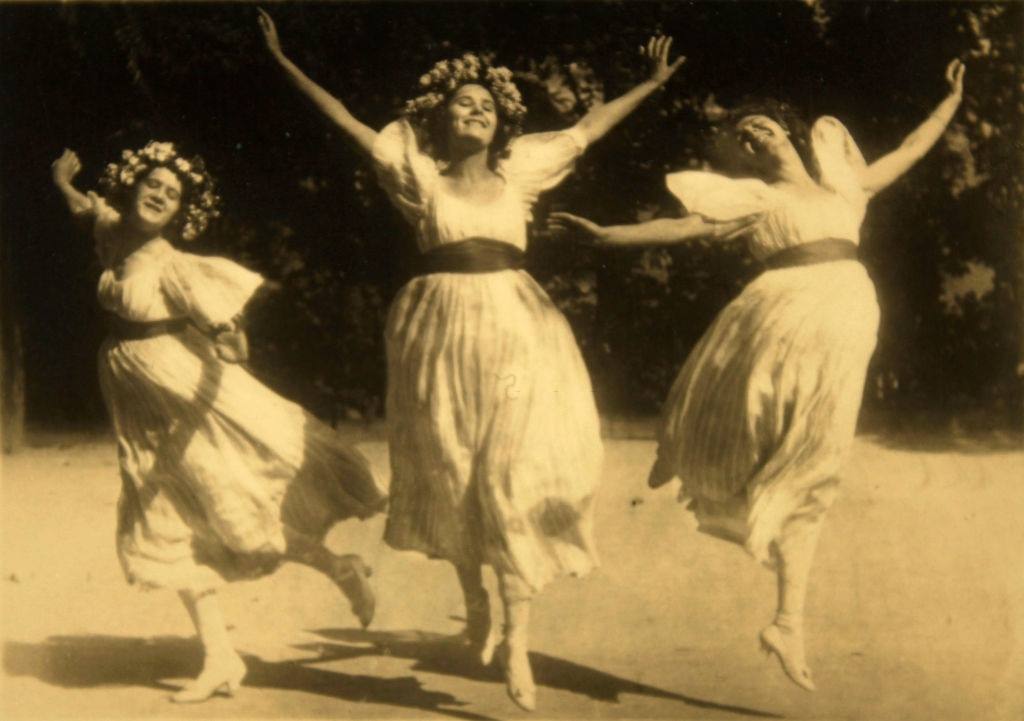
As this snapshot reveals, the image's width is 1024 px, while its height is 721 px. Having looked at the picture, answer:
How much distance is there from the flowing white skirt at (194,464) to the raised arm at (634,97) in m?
1.53

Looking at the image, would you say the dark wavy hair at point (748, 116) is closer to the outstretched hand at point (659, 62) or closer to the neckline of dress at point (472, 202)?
the outstretched hand at point (659, 62)

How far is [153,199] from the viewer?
6492mm

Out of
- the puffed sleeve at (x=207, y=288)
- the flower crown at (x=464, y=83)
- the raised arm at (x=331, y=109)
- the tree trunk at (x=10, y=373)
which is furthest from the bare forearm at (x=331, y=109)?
the tree trunk at (x=10, y=373)

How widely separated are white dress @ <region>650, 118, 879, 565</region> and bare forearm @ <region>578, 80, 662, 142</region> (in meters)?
0.30

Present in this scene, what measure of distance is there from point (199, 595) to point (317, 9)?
10.3ft

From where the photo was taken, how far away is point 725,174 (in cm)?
661

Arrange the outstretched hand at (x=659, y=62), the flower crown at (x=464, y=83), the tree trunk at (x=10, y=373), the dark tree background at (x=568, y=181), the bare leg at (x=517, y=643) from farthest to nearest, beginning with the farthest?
the tree trunk at (x=10, y=373) < the dark tree background at (x=568, y=181) < the outstretched hand at (x=659, y=62) < the flower crown at (x=464, y=83) < the bare leg at (x=517, y=643)

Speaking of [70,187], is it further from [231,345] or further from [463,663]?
[463,663]

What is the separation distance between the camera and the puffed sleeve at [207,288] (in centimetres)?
637

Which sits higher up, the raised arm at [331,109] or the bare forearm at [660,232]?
the raised arm at [331,109]

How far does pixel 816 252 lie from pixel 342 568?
210 cm

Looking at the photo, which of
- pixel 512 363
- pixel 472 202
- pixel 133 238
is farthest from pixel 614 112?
pixel 133 238

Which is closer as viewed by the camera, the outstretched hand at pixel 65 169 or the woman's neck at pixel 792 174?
the woman's neck at pixel 792 174

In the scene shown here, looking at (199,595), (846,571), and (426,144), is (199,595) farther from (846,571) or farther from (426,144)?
(846,571)
